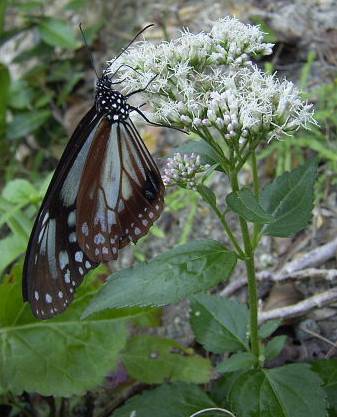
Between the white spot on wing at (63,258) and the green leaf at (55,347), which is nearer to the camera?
the white spot on wing at (63,258)

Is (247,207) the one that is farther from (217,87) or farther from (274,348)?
(274,348)

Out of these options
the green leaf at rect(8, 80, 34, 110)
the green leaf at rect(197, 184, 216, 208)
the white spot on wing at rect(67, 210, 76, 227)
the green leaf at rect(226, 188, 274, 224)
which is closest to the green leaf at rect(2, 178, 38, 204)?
the white spot on wing at rect(67, 210, 76, 227)

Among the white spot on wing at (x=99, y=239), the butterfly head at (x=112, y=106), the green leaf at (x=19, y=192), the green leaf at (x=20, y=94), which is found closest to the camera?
the white spot on wing at (x=99, y=239)

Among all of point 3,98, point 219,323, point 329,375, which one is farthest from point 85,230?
point 3,98

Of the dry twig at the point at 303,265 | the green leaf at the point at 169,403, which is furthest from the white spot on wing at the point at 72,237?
the dry twig at the point at 303,265

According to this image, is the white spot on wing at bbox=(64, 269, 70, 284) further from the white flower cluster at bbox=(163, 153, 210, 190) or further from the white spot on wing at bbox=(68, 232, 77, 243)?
the white flower cluster at bbox=(163, 153, 210, 190)

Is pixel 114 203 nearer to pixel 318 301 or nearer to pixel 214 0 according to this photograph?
pixel 318 301

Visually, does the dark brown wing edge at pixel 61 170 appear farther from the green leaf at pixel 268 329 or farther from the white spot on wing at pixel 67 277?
the green leaf at pixel 268 329
